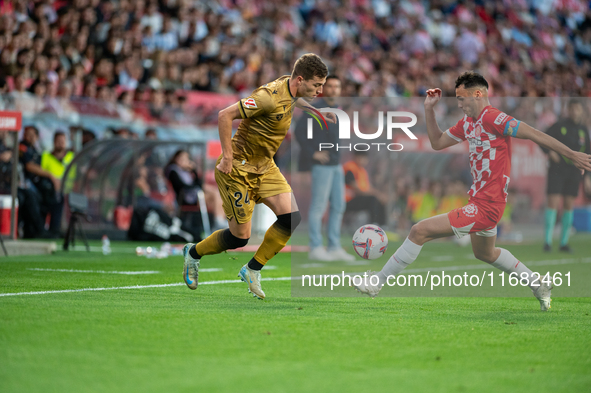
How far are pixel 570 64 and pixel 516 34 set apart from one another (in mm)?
2377

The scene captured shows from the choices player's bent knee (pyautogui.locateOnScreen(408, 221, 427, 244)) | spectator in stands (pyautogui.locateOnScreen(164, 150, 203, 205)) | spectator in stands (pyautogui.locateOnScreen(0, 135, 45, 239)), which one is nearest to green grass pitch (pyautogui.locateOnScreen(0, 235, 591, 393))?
player's bent knee (pyautogui.locateOnScreen(408, 221, 427, 244))

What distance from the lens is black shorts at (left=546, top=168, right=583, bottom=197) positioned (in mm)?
7945

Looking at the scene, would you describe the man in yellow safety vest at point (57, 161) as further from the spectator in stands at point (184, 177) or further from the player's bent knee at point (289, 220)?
the player's bent knee at point (289, 220)

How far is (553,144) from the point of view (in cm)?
591

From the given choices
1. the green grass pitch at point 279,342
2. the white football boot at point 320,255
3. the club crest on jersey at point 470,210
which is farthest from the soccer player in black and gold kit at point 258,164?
the white football boot at point 320,255

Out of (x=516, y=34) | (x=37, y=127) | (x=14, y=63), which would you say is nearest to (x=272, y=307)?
(x=37, y=127)

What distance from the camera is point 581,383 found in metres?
3.66

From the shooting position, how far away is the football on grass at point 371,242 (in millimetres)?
6770

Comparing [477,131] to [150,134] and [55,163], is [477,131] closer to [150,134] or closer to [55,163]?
[150,134]

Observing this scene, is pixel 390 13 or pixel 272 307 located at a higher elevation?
pixel 390 13

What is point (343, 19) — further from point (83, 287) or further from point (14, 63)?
point (83, 287)

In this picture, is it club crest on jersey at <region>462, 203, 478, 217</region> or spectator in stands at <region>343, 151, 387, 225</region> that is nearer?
club crest on jersey at <region>462, 203, 478, 217</region>

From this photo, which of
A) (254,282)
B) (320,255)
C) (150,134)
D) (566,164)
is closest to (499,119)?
(566,164)

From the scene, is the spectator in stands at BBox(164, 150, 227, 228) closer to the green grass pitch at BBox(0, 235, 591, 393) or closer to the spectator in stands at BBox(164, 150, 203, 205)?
the spectator in stands at BBox(164, 150, 203, 205)
